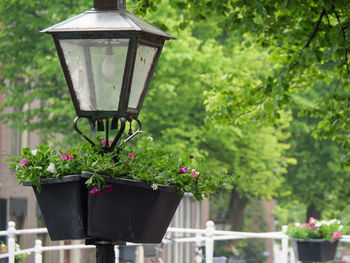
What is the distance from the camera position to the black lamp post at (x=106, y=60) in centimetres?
379

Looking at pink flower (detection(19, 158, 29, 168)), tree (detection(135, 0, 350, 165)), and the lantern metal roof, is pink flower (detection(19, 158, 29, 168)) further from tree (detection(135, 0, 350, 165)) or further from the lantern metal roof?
tree (detection(135, 0, 350, 165))

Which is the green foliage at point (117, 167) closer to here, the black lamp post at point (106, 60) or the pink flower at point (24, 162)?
the pink flower at point (24, 162)

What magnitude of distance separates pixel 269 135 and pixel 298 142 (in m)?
5.30

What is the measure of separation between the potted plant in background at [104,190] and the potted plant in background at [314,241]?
7.17m

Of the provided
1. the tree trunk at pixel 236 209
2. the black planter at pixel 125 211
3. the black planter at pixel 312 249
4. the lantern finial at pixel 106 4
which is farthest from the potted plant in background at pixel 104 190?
the tree trunk at pixel 236 209

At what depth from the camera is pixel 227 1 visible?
8.95m

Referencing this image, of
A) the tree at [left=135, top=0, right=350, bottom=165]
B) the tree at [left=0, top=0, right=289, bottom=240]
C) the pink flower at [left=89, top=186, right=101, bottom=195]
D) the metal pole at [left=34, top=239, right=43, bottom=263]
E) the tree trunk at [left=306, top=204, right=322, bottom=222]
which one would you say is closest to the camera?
the pink flower at [left=89, top=186, right=101, bottom=195]

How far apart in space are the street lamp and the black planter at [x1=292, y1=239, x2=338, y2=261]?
23.6ft

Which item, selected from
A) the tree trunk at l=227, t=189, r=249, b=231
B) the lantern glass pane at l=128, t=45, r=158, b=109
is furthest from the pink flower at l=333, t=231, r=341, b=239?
the tree trunk at l=227, t=189, r=249, b=231

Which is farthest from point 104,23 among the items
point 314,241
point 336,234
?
point 314,241

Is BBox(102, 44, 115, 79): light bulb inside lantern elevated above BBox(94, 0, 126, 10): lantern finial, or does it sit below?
below

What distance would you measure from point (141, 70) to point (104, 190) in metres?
0.76

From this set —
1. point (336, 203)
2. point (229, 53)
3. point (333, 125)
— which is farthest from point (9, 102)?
point (336, 203)

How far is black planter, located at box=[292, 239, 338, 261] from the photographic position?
1072cm
